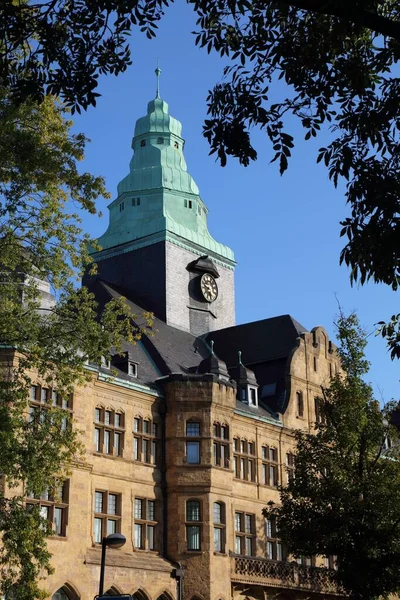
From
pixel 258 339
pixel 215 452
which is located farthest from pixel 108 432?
pixel 258 339

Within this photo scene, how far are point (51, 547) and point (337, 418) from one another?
12.1 metres

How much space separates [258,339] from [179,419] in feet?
42.0

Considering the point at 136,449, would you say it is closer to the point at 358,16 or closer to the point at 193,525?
the point at 193,525

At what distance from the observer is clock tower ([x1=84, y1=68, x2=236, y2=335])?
56.3m

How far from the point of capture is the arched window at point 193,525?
43156 millimetres

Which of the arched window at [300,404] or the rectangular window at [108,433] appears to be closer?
the rectangular window at [108,433]

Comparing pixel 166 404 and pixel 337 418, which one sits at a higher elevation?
pixel 166 404

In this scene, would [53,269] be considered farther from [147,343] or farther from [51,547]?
[147,343]

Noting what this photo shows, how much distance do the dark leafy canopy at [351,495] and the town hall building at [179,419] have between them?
8.16ft

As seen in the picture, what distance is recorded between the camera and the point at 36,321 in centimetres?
2478

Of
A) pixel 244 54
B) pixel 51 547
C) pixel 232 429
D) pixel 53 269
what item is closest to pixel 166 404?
pixel 232 429

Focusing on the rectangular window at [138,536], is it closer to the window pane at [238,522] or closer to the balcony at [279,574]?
the balcony at [279,574]

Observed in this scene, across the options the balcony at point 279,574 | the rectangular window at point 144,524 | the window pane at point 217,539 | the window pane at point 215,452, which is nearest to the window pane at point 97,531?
the rectangular window at point 144,524

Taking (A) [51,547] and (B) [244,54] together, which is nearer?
(B) [244,54]
